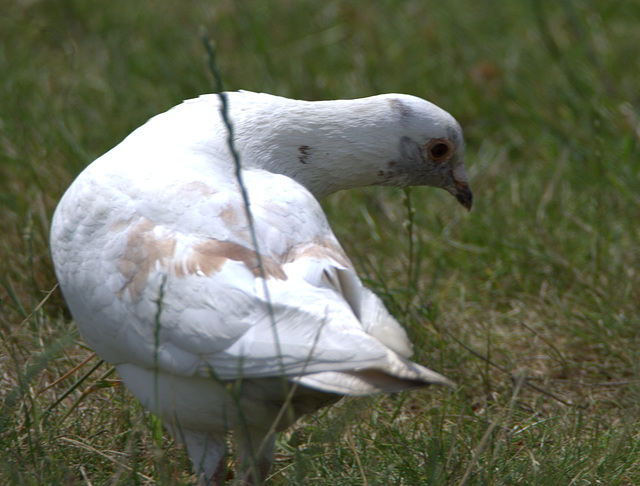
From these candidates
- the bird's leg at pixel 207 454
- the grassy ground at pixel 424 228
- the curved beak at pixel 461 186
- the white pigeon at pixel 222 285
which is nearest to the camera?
the white pigeon at pixel 222 285

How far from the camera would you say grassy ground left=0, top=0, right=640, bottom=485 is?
2658 millimetres

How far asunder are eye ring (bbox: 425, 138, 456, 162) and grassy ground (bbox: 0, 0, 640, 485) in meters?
0.28

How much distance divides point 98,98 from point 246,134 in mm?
2844

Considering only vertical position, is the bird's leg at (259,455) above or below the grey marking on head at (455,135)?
below

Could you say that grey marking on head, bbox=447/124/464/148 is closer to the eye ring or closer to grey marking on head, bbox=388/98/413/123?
the eye ring

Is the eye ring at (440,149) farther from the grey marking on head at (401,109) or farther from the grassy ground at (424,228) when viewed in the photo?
the grassy ground at (424,228)

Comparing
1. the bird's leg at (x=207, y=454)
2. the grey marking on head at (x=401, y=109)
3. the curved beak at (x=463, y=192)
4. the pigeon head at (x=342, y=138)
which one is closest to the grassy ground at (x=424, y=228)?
the bird's leg at (x=207, y=454)

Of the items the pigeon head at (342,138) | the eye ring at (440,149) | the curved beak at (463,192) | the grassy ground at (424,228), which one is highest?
the pigeon head at (342,138)

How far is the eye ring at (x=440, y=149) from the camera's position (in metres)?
2.95

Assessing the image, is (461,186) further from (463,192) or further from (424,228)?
(424,228)

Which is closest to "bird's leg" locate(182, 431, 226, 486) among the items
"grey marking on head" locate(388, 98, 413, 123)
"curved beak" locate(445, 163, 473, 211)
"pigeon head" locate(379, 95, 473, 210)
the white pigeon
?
the white pigeon

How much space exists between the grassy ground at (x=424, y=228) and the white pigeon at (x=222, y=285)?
152 mm

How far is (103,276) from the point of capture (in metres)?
2.28

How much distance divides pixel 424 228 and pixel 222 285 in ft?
7.41
